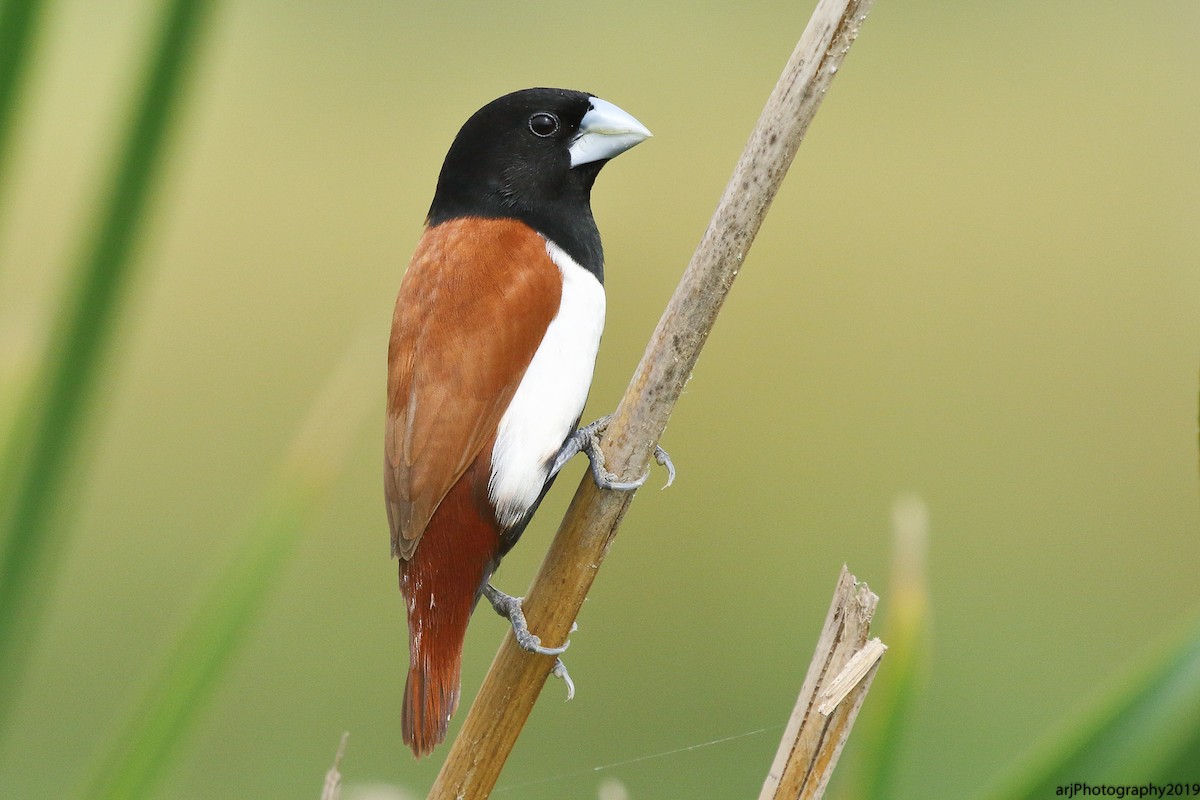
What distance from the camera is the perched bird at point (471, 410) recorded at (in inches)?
34.1

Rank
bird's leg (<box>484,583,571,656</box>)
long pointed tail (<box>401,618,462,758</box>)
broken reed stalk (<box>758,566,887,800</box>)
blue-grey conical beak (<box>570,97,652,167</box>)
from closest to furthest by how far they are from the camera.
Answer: broken reed stalk (<box>758,566,887,800</box>) → bird's leg (<box>484,583,571,656</box>) → long pointed tail (<box>401,618,462,758</box>) → blue-grey conical beak (<box>570,97,652,167</box>)

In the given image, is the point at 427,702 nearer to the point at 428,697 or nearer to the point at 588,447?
the point at 428,697

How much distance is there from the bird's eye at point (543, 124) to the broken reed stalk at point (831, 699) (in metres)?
0.63

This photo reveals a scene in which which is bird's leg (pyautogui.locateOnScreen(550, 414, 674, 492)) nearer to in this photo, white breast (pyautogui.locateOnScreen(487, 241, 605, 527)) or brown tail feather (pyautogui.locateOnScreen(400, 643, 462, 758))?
white breast (pyautogui.locateOnScreen(487, 241, 605, 527))

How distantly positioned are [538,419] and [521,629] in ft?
0.71

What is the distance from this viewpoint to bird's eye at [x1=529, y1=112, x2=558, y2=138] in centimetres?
108

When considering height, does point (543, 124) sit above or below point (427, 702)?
above

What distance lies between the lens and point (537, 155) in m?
1.07

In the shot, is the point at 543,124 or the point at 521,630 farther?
the point at 543,124

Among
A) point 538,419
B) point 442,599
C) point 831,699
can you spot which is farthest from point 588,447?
point 831,699

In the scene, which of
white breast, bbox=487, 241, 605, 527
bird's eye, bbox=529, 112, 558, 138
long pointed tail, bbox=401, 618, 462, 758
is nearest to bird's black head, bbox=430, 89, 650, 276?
bird's eye, bbox=529, 112, 558, 138

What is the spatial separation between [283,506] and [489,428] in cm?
41

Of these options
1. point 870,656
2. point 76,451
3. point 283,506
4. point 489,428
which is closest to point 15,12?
point 76,451

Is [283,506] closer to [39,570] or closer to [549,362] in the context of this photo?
[39,570]
